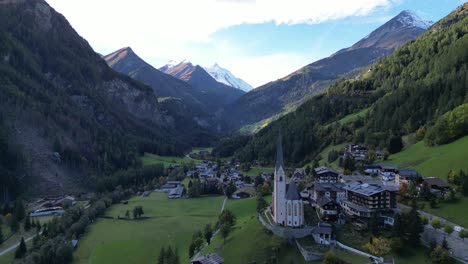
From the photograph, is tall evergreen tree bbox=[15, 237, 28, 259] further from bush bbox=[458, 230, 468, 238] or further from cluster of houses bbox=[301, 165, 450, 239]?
bush bbox=[458, 230, 468, 238]

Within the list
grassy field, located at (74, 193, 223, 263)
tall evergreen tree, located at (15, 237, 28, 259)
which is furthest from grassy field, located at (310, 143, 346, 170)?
tall evergreen tree, located at (15, 237, 28, 259)

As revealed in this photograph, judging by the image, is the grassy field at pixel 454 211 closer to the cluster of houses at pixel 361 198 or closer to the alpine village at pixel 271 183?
the alpine village at pixel 271 183

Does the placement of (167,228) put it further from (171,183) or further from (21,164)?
(21,164)

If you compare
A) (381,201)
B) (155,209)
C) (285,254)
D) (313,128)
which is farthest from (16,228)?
(313,128)

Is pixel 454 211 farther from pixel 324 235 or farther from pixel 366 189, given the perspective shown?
pixel 324 235

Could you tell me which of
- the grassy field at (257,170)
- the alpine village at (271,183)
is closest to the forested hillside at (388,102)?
the alpine village at (271,183)

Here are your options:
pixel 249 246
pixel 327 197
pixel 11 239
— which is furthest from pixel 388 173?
pixel 11 239
